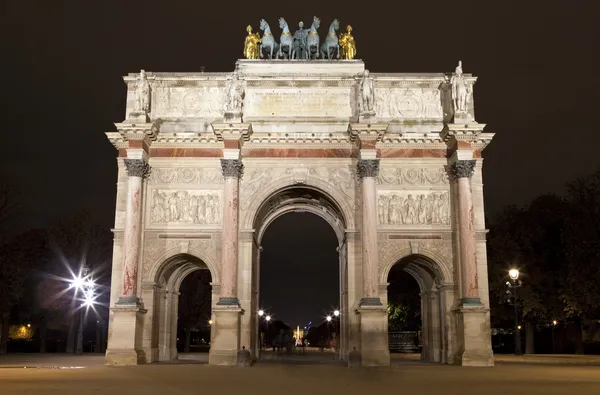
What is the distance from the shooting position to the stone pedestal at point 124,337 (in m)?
26.0

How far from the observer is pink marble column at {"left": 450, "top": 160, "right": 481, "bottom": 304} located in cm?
2700

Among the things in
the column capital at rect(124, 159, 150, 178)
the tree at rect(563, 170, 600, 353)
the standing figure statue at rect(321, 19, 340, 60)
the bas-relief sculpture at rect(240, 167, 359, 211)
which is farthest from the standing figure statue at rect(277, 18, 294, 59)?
the tree at rect(563, 170, 600, 353)

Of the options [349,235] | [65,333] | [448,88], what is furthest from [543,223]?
[65,333]

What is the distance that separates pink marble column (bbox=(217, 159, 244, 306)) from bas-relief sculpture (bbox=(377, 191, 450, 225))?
20.2 feet

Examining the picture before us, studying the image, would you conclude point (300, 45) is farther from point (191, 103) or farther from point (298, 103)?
point (191, 103)

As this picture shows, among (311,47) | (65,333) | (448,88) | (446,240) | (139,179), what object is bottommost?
(65,333)

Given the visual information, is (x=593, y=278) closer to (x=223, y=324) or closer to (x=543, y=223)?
(x=543, y=223)

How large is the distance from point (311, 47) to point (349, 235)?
9.19 meters

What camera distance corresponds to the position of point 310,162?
1155 inches

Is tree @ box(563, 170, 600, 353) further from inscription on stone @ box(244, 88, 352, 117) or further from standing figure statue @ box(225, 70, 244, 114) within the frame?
standing figure statue @ box(225, 70, 244, 114)

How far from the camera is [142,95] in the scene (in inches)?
1147

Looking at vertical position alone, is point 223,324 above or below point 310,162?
below

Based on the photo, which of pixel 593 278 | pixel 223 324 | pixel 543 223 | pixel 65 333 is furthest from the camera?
pixel 65 333

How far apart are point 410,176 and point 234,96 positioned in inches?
329
